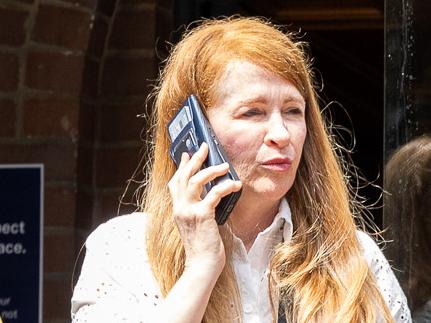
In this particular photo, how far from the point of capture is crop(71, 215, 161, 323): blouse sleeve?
229 centimetres

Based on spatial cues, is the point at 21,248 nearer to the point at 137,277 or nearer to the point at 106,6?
the point at 106,6

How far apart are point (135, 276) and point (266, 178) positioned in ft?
0.96

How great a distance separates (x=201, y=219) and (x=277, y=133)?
0.68 ft

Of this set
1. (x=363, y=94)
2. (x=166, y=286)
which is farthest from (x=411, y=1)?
(x=363, y=94)

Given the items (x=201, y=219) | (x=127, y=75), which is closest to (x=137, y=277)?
(x=201, y=219)

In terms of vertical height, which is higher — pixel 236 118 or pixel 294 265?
pixel 236 118

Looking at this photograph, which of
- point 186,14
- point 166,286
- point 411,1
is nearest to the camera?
point 166,286

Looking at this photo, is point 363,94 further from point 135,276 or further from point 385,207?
point 135,276

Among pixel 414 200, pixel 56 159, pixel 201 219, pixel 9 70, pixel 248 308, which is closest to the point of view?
pixel 201 219

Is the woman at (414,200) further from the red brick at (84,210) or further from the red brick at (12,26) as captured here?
the red brick at (12,26)

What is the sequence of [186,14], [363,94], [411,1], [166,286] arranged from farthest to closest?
[363,94] < [186,14] < [411,1] < [166,286]

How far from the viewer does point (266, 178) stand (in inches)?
91.8

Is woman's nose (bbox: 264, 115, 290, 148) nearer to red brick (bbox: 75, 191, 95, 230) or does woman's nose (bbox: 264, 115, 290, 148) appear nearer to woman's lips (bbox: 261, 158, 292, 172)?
woman's lips (bbox: 261, 158, 292, 172)

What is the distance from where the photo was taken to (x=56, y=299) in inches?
177
